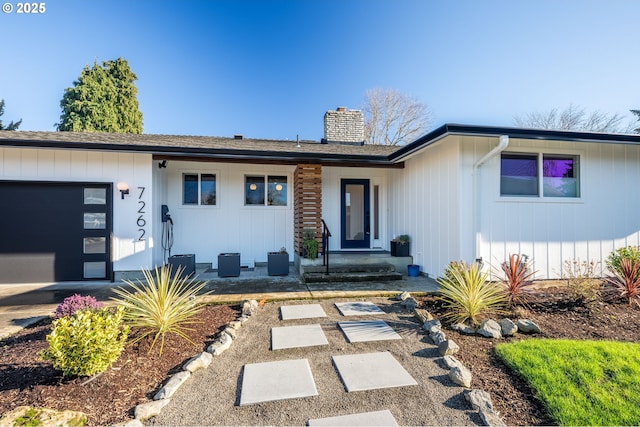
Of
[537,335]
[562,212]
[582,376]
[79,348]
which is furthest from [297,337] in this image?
[562,212]

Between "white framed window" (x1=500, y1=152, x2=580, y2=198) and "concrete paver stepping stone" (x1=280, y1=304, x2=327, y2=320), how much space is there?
436 cm

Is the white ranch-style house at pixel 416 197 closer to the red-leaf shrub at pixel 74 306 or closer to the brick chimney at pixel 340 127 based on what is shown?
the brick chimney at pixel 340 127

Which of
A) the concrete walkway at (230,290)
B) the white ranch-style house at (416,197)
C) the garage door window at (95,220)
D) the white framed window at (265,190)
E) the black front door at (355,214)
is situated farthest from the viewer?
the black front door at (355,214)

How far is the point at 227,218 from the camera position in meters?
7.91

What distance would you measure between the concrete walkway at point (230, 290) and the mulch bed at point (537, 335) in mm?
1202

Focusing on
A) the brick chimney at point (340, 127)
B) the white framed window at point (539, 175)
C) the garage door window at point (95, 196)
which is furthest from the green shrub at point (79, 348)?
the brick chimney at point (340, 127)

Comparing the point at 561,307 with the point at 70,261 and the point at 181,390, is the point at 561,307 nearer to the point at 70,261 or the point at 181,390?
the point at 181,390

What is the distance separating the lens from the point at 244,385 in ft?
8.03

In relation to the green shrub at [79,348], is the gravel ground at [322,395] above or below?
below

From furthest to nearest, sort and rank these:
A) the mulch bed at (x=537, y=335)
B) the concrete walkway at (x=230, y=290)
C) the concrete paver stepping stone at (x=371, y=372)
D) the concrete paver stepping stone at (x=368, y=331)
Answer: the concrete walkway at (x=230, y=290), the concrete paver stepping stone at (x=368, y=331), the concrete paver stepping stone at (x=371, y=372), the mulch bed at (x=537, y=335)

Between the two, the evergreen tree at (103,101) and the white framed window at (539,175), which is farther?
the evergreen tree at (103,101)

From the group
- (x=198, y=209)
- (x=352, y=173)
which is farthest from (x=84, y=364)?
(x=352, y=173)

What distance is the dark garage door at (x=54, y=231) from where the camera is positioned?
607cm

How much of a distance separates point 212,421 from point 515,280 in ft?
14.1
